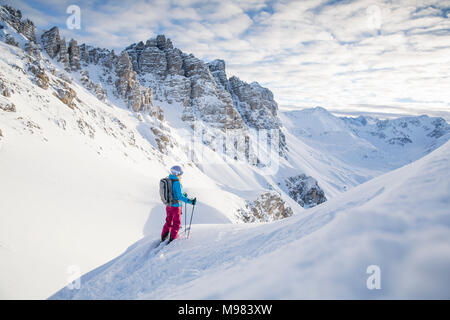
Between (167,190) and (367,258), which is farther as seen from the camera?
(167,190)

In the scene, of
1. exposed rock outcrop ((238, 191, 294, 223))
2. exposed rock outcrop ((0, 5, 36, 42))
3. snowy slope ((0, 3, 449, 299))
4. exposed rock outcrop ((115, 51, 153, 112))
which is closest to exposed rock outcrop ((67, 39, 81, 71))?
exposed rock outcrop ((0, 5, 36, 42))

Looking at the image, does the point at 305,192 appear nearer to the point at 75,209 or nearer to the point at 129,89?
the point at 129,89

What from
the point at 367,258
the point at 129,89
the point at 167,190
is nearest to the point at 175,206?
the point at 167,190

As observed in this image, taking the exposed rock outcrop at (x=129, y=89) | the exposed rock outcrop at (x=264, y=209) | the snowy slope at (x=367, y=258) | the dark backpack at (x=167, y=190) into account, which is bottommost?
the exposed rock outcrop at (x=264, y=209)

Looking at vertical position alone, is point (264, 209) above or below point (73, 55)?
below

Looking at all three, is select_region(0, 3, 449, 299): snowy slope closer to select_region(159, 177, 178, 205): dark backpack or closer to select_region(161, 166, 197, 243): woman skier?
select_region(161, 166, 197, 243): woman skier

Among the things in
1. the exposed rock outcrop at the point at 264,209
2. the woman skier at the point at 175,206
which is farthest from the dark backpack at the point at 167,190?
the exposed rock outcrop at the point at 264,209

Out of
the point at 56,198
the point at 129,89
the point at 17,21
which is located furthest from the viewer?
the point at 129,89

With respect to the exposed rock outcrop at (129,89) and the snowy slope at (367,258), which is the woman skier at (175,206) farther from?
the exposed rock outcrop at (129,89)

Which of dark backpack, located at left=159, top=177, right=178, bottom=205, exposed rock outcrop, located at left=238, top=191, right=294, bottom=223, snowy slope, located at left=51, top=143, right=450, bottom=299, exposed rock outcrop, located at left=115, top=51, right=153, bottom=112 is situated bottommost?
exposed rock outcrop, located at left=238, top=191, right=294, bottom=223
